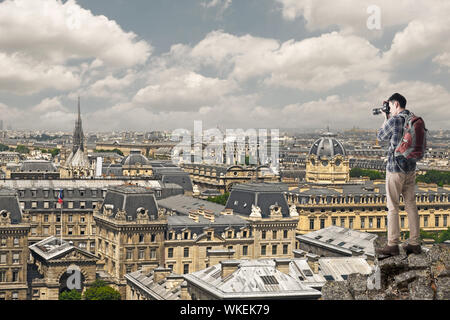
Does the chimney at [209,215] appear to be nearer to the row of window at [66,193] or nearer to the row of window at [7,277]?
the row of window at [7,277]

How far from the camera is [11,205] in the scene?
95.9 metres

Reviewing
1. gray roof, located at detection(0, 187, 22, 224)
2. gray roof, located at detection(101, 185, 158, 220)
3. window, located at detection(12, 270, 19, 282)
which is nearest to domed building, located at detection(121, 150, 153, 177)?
gray roof, located at detection(0, 187, 22, 224)

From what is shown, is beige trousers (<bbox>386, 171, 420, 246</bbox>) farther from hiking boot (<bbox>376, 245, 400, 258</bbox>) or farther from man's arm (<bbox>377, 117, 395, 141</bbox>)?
man's arm (<bbox>377, 117, 395, 141</bbox>)

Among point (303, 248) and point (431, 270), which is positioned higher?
point (431, 270)

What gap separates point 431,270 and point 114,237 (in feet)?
245

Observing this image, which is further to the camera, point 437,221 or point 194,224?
point 437,221

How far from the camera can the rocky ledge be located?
21500 mm

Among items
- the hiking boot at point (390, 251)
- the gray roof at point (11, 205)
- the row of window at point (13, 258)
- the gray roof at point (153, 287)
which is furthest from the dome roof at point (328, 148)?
the hiking boot at point (390, 251)

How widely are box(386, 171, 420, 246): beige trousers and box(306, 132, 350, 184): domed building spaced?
401 feet
